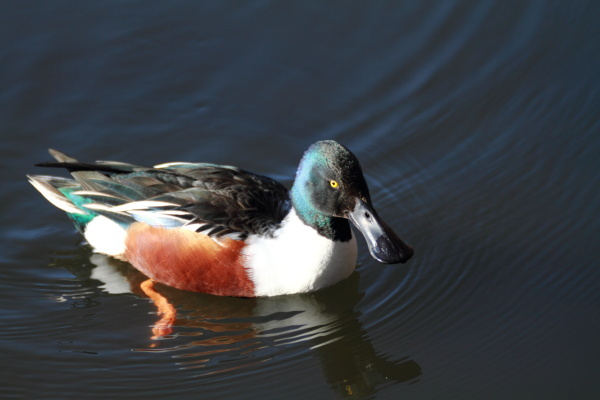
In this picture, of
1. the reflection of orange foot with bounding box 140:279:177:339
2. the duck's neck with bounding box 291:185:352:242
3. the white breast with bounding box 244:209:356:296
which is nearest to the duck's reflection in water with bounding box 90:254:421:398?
the reflection of orange foot with bounding box 140:279:177:339

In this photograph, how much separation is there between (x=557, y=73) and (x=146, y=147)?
3.90 metres

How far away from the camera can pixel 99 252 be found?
7.49 meters

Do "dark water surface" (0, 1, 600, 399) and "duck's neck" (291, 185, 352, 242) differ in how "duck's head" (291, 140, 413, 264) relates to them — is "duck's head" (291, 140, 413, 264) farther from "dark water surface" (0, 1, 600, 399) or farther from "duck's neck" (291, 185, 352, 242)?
"dark water surface" (0, 1, 600, 399)

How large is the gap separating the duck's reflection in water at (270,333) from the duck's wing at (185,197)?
0.53 meters

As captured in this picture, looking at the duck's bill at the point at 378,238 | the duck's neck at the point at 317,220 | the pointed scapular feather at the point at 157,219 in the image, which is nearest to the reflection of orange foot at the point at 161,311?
the pointed scapular feather at the point at 157,219

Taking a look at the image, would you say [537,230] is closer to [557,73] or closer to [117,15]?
[557,73]

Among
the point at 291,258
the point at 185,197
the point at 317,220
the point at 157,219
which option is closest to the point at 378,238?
the point at 317,220

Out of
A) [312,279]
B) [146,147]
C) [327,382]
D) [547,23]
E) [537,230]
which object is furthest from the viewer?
[547,23]

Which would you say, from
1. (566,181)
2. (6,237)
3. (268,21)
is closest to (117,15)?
(268,21)

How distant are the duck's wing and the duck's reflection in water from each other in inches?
21.0

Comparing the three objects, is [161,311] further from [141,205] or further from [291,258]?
[291,258]

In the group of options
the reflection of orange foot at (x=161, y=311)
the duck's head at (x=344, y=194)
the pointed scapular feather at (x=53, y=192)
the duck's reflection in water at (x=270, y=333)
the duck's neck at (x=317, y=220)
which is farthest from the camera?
the pointed scapular feather at (x=53, y=192)

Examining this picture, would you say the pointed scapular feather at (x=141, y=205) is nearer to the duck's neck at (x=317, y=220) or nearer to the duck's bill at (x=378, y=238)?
the duck's neck at (x=317, y=220)

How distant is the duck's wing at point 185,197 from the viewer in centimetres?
679
